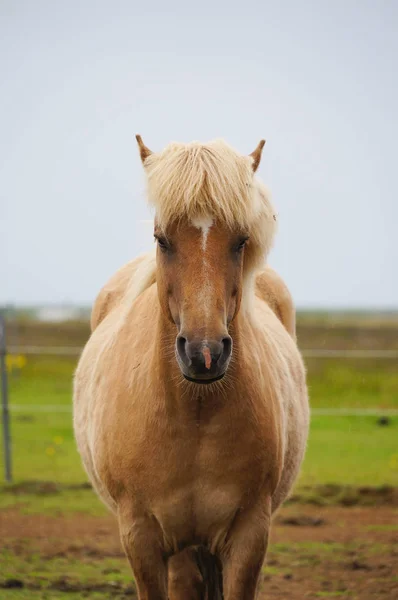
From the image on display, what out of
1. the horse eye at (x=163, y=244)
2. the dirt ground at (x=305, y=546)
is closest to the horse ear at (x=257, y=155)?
the horse eye at (x=163, y=244)

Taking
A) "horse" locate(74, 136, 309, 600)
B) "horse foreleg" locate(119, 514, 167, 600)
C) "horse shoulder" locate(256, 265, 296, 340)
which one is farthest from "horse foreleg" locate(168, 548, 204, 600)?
"horse shoulder" locate(256, 265, 296, 340)

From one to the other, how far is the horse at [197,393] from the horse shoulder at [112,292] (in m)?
1.24

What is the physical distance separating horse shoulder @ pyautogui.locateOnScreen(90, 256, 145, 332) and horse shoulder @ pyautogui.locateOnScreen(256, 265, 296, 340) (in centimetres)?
81

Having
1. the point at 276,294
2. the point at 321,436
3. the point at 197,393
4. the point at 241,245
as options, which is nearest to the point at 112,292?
the point at 276,294

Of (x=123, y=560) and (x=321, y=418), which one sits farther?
(x=321, y=418)

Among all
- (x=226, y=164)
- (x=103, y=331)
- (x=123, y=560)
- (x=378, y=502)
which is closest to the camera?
(x=226, y=164)

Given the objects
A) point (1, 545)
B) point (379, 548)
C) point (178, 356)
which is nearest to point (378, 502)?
point (379, 548)

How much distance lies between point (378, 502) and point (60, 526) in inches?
121

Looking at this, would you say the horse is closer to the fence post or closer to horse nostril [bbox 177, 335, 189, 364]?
horse nostril [bbox 177, 335, 189, 364]

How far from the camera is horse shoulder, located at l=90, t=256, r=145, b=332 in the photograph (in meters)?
4.88

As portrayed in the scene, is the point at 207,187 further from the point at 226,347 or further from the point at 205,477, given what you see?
the point at 205,477

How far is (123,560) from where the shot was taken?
564 cm

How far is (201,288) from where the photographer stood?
104 inches

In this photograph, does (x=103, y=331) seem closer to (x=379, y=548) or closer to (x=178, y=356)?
(x=178, y=356)
